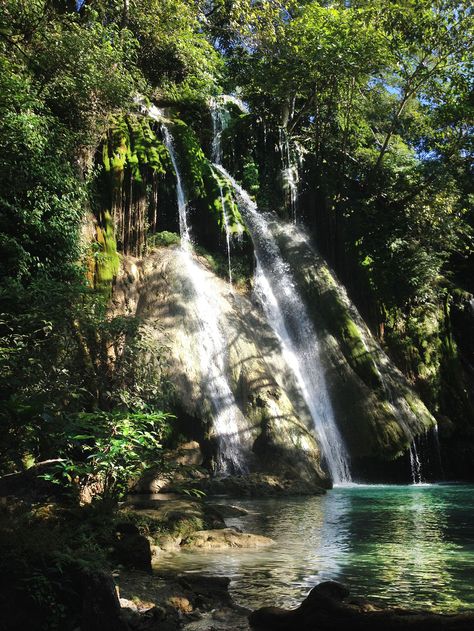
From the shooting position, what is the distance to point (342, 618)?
385cm

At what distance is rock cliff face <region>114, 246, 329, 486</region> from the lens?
13938 mm

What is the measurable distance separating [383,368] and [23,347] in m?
15.1

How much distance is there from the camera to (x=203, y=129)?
80.4 ft

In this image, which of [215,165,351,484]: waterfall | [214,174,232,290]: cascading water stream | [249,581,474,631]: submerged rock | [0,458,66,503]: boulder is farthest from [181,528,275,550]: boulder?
[214,174,232,290]: cascading water stream

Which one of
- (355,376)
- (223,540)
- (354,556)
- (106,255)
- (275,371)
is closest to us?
(354,556)

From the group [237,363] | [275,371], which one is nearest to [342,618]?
[237,363]

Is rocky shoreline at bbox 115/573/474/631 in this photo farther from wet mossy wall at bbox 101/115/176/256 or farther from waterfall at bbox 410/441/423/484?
wet mossy wall at bbox 101/115/176/256

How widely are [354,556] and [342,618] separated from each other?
3.16 metres

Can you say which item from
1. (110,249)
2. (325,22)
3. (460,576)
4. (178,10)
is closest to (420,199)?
(325,22)

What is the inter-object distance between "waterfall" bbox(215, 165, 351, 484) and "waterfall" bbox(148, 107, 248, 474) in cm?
262

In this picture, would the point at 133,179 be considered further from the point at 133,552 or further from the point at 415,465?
the point at 133,552

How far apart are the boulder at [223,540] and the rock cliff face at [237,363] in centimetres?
578

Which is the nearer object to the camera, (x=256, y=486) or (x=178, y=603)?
(x=178, y=603)

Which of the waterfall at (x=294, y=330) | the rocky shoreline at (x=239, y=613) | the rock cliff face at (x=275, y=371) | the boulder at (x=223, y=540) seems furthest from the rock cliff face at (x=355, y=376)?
the rocky shoreline at (x=239, y=613)
